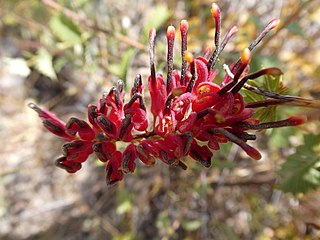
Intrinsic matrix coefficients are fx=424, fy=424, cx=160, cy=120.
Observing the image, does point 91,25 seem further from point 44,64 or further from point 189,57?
point 189,57

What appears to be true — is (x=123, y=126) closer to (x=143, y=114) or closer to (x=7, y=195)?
(x=143, y=114)

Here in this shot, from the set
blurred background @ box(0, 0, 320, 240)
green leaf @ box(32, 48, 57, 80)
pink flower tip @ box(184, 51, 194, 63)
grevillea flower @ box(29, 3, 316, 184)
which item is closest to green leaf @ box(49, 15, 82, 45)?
blurred background @ box(0, 0, 320, 240)

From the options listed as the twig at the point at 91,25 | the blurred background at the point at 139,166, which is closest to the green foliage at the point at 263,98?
the blurred background at the point at 139,166

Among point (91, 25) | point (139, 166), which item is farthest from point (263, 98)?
point (139, 166)

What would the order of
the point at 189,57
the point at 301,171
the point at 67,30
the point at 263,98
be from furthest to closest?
the point at 67,30 → the point at 301,171 → the point at 263,98 → the point at 189,57

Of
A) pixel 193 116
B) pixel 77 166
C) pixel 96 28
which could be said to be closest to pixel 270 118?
pixel 193 116

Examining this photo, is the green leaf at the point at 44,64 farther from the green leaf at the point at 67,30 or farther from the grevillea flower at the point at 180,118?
the grevillea flower at the point at 180,118
